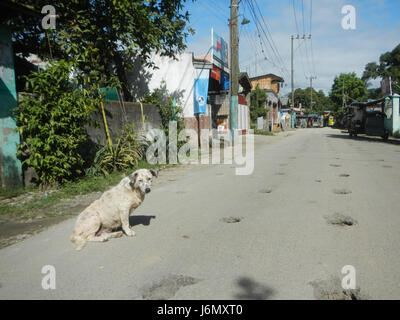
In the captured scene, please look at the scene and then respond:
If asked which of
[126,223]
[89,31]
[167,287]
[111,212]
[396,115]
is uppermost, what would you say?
[89,31]

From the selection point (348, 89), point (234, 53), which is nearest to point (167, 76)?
point (234, 53)

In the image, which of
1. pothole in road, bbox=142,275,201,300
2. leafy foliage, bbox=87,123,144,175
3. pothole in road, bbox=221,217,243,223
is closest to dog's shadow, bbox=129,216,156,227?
pothole in road, bbox=221,217,243,223

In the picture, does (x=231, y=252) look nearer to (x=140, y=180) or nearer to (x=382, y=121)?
(x=140, y=180)

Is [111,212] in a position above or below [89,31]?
below

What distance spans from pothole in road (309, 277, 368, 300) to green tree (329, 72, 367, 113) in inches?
2417

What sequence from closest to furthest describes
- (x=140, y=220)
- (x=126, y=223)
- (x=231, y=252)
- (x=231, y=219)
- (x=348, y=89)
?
(x=231, y=252) → (x=126, y=223) → (x=231, y=219) → (x=140, y=220) → (x=348, y=89)

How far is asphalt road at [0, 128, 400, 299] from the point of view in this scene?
8.84 ft

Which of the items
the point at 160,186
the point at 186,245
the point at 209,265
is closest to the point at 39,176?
the point at 160,186

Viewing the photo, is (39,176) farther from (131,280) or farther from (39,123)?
(131,280)

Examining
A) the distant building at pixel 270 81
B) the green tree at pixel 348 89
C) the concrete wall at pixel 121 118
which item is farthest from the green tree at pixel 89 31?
the green tree at pixel 348 89

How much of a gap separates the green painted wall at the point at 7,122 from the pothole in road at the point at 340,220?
6381mm

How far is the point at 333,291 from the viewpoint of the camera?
2582 millimetres

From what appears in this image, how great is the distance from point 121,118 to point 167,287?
319 inches
